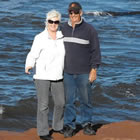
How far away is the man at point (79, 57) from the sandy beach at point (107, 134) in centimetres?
39

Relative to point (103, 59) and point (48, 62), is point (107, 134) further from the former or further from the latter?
point (103, 59)

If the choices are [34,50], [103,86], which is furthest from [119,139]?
[103,86]

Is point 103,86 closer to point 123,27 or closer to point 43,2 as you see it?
point 123,27

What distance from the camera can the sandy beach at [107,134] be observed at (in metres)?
7.50

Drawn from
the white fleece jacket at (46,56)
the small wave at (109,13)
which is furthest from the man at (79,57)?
the small wave at (109,13)

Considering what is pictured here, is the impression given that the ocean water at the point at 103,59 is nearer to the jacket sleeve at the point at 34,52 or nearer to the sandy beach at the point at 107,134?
the sandy beach at the point at 107,134

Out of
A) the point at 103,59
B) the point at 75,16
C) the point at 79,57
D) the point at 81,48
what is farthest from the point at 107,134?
the point at 103,59

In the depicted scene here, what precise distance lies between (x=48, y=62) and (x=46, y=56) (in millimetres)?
81

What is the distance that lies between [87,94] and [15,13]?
1593cm

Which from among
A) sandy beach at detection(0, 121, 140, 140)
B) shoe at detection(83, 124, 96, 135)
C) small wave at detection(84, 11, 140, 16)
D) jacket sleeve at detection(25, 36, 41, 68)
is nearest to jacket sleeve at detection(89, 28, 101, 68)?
jacket sleeve at detection(25, 36, 41, 68)

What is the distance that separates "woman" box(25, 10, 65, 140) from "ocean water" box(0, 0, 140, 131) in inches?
86.2

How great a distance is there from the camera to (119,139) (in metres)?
7.37

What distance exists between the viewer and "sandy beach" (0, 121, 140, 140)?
7.50m

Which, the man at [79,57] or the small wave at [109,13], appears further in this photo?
the small wave at [109,13]
